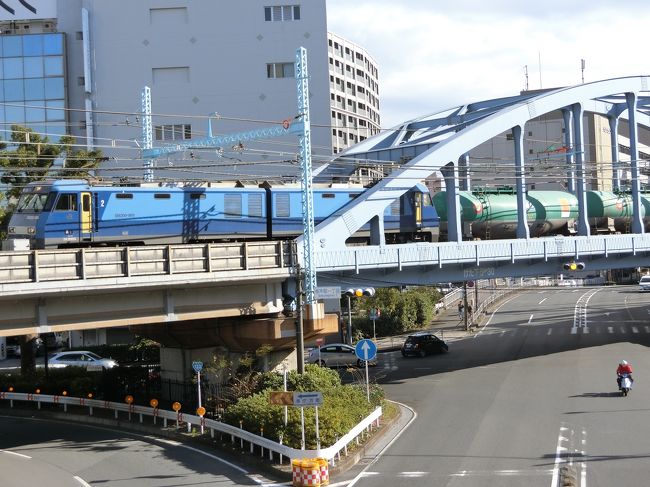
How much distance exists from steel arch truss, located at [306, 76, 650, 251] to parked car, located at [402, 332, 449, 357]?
10065 millimetres

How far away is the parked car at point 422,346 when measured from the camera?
46.4 meters

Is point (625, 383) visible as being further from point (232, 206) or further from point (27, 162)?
point (27, 162)

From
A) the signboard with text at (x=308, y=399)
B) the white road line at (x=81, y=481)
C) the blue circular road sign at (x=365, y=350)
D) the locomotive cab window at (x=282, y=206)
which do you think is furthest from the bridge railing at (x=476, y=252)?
the white road line at (x=81, y=481)

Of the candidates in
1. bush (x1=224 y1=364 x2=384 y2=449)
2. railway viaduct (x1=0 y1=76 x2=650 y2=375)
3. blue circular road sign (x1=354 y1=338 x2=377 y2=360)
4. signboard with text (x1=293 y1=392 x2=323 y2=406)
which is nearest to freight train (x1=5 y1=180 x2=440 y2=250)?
railway viaduct (x1=0 y1=76 x2=650 y2=375)

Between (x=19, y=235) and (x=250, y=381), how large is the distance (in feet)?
34.5

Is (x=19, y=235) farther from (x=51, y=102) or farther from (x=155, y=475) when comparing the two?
(x=51, y=102)

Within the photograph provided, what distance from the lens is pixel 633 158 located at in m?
45.3

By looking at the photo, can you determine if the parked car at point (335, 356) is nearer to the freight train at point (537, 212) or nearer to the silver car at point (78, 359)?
the freight train at point (537, 212)

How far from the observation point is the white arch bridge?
31.4 metres

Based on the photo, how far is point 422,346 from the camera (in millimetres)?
46531

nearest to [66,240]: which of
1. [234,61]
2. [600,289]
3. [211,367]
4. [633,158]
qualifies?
[211,367]

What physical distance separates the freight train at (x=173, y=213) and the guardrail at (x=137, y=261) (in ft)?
19.5

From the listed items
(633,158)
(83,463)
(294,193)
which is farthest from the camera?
(633,158)

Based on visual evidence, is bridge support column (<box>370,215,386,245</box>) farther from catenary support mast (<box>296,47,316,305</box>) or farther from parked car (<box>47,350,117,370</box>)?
parked car (<box>47,350,117,370</box>)
